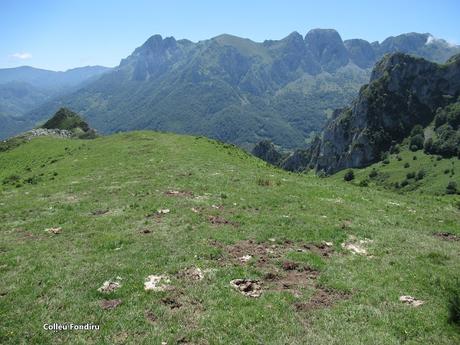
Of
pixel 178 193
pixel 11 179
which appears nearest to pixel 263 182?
pixel 178 193

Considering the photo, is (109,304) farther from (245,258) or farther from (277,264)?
(277,264)

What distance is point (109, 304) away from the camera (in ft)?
54.2

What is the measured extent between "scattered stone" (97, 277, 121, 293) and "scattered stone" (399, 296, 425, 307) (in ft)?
39.8

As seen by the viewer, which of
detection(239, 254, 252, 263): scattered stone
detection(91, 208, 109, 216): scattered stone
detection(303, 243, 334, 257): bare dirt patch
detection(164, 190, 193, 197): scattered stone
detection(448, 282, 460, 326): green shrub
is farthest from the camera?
detection(164, 190, 193, 197): scattered stone

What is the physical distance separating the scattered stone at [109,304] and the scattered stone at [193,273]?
3340 millimetres

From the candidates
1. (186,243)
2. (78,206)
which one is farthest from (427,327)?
(78,206)

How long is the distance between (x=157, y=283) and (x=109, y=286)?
6.79 ft

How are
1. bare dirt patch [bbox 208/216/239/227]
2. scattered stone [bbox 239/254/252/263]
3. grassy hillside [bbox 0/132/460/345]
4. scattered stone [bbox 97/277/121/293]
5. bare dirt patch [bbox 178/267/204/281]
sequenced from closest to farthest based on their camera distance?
grassy hillside [bbox 0/132/460/345], scattered stone [bbox 97/277/121/293], bare dirt patch [bbox 178/267/204/281], scattered stone [bbox 239/254/252/263], bare dirt patch [bbox 208/216/239/227]

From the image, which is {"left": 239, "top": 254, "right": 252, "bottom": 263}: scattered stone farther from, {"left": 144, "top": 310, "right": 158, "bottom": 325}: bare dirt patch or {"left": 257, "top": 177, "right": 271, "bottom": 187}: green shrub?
{"left": 257, "top": 177, "right": 271, "bottom": 187}: green shrub

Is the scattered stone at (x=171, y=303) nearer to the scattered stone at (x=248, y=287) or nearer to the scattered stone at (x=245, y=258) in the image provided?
the scattered stone at (x=248, y=287)

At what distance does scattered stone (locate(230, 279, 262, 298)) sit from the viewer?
57.6 ft

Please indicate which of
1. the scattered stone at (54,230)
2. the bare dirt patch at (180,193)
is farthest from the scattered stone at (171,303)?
the bare dirt patch at (180,193)

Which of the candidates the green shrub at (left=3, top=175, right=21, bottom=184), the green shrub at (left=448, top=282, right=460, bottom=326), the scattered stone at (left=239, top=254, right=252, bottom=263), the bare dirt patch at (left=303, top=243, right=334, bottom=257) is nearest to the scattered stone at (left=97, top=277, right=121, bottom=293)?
the scattered stone at (left=239, top=254, right=252, bottom=263)

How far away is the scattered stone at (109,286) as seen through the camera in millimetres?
17531
